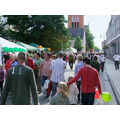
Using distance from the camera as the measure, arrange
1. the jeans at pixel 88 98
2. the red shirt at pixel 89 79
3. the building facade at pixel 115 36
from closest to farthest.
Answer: the red shirt at pixel 89 79 → the jeans at pixel 88 98 → the building facade at pixel 115 36

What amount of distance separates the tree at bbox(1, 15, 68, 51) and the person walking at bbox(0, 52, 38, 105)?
3078 centimetres

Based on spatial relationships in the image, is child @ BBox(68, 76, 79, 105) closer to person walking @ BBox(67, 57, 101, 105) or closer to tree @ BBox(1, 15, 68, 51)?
person walking @ BBox(67, 57, 101, 105)

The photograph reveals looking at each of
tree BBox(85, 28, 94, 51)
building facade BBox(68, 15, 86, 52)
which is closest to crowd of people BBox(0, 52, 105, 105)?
tree BBox(85, 28, 94, 51)

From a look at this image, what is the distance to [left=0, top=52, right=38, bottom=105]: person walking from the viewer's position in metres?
3.64

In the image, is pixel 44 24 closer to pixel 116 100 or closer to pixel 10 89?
pixel 116 100

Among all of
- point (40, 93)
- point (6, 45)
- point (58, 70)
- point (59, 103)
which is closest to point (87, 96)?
point (59, 103)

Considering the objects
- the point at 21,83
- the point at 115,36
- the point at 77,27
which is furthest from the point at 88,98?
the point at 77,27

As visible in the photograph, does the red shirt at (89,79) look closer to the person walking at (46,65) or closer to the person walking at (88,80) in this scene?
the person walking at (88,80)

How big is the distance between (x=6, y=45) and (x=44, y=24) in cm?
2380

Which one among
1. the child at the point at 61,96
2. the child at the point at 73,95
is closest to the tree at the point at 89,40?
the child at the point at 73,95

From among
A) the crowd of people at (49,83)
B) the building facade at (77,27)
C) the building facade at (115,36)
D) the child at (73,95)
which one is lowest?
the child at (73,95)

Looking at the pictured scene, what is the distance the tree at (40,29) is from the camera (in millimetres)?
34688

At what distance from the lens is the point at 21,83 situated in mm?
3652

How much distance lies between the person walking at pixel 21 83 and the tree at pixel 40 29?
30.8 meters
